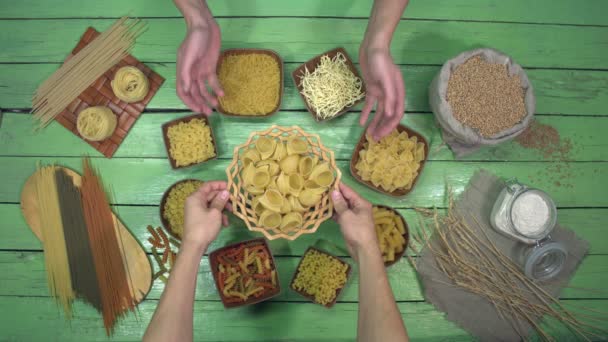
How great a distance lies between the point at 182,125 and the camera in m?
1.60

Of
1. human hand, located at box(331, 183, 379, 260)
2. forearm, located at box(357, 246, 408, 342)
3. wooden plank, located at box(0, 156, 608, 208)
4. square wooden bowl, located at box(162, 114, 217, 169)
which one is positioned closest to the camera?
forearm, located at box(357, 246, 408, 342)

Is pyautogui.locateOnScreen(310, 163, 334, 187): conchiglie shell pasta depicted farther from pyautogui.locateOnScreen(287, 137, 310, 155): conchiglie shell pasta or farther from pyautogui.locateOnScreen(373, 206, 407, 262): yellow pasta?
pyautogui.locateOnScreen(373, 206, 407, 262): yellow pasta

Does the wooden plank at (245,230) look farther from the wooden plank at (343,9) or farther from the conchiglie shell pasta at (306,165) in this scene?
the wooden plank at (343,9)

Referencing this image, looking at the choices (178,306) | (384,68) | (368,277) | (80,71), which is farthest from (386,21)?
(80,71)

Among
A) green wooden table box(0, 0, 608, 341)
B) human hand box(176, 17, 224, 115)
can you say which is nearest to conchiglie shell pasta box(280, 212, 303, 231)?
green wooden table box(0, 0, 608, 341)

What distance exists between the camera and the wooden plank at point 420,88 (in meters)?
1.75

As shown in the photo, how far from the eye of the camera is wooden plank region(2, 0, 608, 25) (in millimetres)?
1802

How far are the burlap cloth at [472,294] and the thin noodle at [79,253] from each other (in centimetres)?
152

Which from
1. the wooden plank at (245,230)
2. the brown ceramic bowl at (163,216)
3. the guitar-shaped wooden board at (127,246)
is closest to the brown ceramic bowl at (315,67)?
the wooden plank at (245,230)

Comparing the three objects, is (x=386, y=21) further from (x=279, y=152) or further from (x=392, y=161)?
(x=279, y=152)

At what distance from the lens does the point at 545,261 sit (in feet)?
5.23

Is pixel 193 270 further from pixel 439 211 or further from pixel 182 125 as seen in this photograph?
pixel 439 211

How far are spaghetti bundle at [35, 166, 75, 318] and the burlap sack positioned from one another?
5.92 ft

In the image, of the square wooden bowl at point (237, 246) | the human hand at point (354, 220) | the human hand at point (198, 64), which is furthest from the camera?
the square wooden bowl at point (237, 246)
